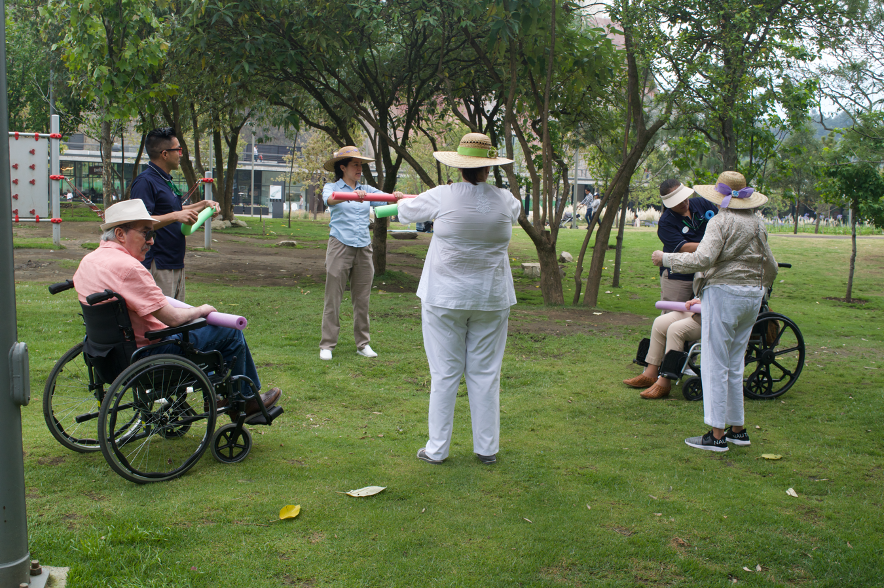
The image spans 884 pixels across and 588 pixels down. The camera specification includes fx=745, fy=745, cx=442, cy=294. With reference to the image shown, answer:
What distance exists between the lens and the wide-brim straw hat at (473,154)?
415cm

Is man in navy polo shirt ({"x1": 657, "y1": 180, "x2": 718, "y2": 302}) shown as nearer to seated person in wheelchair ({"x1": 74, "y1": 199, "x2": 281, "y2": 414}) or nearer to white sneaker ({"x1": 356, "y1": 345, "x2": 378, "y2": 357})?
white sneaker ({"x1": 356, "y1": 345, "x2": 378, "y2": 357})

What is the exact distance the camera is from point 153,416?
12.8ft

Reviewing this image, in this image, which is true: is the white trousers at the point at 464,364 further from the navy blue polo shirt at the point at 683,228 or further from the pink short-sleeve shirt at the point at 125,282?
the navy blue polo shirt at the point at 683,228

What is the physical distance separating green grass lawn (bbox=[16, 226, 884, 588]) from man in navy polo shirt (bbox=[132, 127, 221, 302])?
4.07ft

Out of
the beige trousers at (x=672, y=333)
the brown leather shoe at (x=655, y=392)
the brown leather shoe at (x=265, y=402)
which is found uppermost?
the beige trousers at (x=672, y=333)

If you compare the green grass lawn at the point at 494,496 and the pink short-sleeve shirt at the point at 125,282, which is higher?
the pink short-sleeve shirt at the point at 125,282

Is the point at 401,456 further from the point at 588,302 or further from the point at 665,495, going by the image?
the point at 588,302

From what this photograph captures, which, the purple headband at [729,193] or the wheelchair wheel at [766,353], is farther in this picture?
the wheelchair wheel at [766,353]

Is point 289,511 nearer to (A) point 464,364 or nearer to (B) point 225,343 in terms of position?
(B) point 225,343

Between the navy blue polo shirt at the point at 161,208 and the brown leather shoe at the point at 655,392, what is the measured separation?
3.80m

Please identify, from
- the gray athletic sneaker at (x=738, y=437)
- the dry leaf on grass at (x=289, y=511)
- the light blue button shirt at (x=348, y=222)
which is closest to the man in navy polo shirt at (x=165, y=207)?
the light blue button shirt at (x=348, y=222)

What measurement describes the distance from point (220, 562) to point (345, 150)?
4.69m

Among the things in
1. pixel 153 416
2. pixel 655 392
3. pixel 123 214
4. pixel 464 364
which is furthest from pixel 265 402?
pixel 655 392

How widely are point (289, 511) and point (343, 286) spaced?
3922 millimetres
